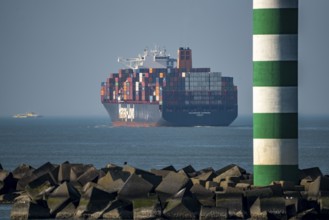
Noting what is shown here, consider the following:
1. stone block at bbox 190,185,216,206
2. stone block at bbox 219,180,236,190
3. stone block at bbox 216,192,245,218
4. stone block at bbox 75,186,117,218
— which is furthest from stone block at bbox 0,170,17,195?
stone block at bbox 216,192,245,218

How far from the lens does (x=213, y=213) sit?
20016 mm

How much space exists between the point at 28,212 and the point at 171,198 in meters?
2.37

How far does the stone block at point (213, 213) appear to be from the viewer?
20.0m

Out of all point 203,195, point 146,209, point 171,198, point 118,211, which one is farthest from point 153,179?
point 146,209

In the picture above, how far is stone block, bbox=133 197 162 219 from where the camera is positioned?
2019 cm

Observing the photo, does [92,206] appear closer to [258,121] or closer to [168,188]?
[168,188]

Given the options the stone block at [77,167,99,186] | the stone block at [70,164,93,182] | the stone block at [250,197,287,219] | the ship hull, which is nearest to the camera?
the stone block at [250,197,287,219]

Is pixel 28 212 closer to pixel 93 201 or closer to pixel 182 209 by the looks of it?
pixel 93 201

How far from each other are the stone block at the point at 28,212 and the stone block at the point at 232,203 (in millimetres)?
2896

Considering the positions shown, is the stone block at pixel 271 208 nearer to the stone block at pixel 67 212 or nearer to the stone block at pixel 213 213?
the stone block at pixel 213 213

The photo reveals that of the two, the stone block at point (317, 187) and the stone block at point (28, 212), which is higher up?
the stone block at point (317, 187)

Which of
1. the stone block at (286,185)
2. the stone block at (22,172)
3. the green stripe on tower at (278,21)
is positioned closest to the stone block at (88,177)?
the stone block at (22,172)

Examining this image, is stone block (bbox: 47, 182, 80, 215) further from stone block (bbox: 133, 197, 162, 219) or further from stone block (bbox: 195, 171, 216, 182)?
stone block (bbox: 195, 171, 216, 182)

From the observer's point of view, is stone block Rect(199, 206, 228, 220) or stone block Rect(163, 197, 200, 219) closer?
Answer: stone block Rect(199, 206, 228, 220)
